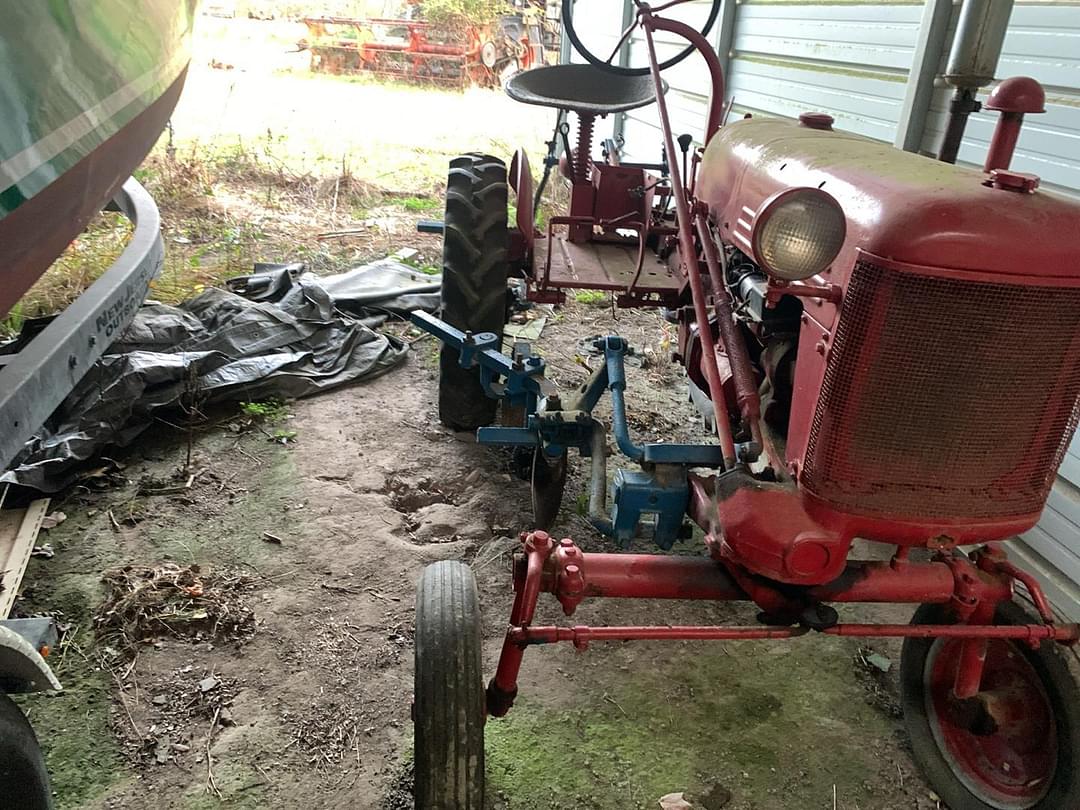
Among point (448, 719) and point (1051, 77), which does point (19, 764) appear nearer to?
point (448, 719)

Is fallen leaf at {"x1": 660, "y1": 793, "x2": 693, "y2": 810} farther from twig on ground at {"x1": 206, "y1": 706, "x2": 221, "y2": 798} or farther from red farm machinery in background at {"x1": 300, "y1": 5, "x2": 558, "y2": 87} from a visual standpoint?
red farm machinery in background at {"x1": 300, "y1": 5, "x2": 558, "y2": 87}

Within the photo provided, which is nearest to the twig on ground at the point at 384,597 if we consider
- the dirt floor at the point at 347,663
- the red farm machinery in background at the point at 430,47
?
the dirt floor at the point at 347,663

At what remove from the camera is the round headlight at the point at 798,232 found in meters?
1.37

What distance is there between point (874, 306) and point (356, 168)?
703 cm

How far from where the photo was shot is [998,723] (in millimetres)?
1851

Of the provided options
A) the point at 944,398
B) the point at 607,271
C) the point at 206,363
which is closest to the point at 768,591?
the point at 944,398

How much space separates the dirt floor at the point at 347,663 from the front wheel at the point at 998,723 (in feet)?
0.40

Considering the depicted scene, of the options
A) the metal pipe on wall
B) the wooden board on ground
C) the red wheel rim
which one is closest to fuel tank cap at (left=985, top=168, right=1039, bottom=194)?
the metal pipe on wall

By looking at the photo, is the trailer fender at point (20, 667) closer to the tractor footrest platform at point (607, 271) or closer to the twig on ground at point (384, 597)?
the twig on ground at point (384, 597)

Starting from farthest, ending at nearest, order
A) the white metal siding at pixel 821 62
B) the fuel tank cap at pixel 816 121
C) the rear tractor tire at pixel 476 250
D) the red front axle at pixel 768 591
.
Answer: the white metal siding at pixel 821 62, the rear tractor tire at pixel 476 250, the fuel tank cap at pixel 816 121, the red front axle at pixel 768 591

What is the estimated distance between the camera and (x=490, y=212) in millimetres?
3135

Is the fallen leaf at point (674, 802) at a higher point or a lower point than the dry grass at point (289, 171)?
higher

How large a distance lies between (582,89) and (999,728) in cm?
295

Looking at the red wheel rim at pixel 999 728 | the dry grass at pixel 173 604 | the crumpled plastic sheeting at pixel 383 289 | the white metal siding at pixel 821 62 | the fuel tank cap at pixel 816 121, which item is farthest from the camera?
the crumpled plastic sheeting at pixel 383 289
